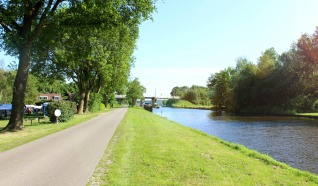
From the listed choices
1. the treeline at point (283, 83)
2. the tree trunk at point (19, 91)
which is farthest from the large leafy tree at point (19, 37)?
the treeline at point (283, 83)

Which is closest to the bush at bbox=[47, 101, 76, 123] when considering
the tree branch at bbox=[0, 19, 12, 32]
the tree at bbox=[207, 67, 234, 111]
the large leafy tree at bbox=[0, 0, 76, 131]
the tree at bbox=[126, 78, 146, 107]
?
the large leafy tree at bbox=[0, 0, 76, 131]

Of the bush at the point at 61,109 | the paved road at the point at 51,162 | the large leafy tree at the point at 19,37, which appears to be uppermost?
the large leafy tree at the point at 19,37

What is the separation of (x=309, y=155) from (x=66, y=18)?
16675mm

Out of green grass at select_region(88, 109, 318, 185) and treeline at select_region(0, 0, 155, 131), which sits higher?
treeline at select_region(0, 0, 155, 131)

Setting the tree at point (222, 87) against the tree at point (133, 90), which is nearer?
the tree at point (222, 87)

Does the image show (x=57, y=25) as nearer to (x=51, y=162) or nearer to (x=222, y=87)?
(x=51, y=162)

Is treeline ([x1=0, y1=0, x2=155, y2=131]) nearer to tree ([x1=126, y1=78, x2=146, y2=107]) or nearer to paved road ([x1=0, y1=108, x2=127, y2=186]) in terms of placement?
paved road ([x1=0, y1=108, x2=127, y2=186])

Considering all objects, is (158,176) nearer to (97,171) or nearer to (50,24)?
(97,171)

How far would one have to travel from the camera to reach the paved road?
7.48 m

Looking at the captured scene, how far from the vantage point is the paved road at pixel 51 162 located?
7.48m

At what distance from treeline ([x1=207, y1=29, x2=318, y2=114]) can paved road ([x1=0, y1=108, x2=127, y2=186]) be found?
50398mm

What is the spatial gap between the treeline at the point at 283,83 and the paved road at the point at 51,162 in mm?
Answer: 50398

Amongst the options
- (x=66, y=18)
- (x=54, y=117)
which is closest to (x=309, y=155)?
(x=66, y=18)

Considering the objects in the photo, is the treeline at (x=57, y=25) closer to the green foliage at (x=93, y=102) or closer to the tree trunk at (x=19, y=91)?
the tree trunk at (x=19, y=91)
